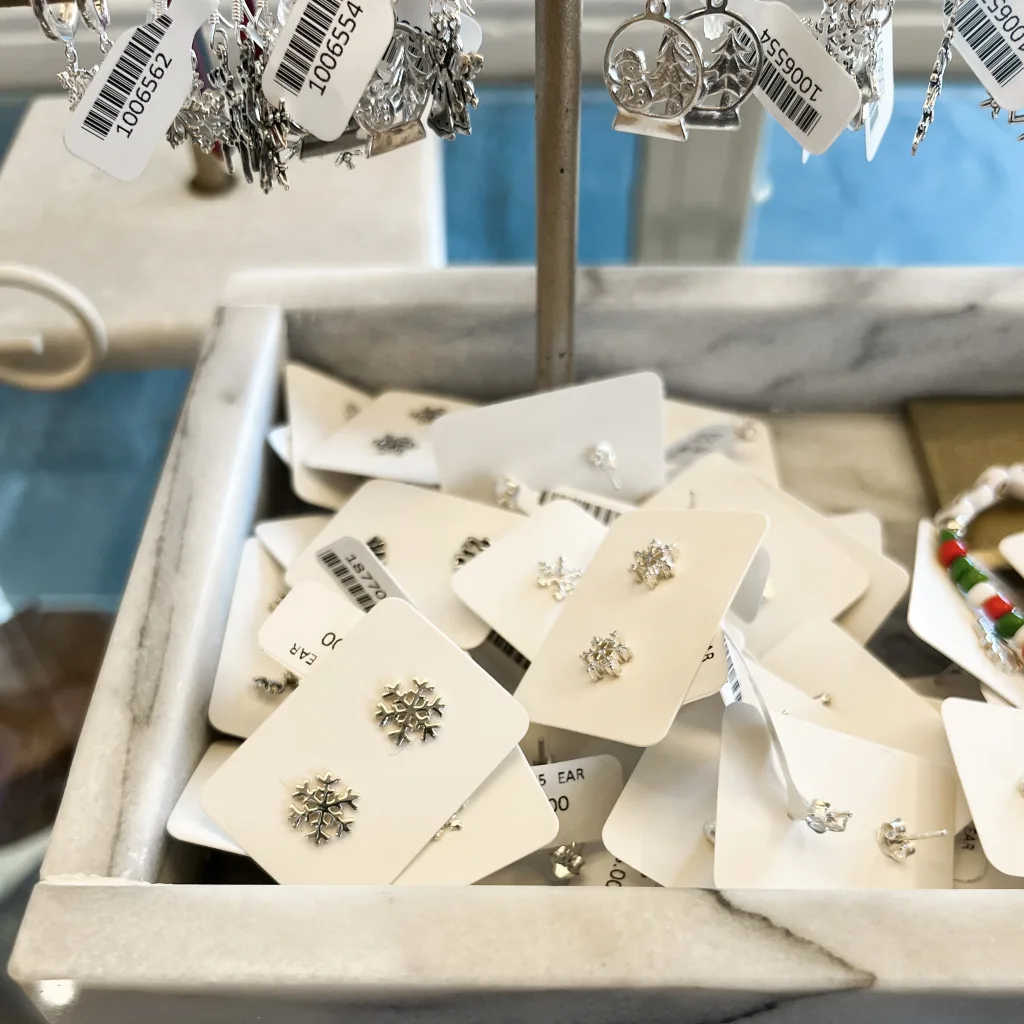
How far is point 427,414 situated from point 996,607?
0.32 meters

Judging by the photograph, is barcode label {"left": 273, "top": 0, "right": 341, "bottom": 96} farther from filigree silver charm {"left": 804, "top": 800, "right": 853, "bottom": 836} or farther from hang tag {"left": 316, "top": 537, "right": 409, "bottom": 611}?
filigree silver charm {"left": 804, "top": 800, "right": 853, "bottom": 836}

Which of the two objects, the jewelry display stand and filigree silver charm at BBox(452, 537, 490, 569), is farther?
filigree silver charm at BBox(452, 537, 490, 569)

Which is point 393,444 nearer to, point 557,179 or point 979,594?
A: point 557,179

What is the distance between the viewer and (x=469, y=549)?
51 cm

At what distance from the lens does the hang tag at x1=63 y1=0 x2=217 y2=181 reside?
37cm

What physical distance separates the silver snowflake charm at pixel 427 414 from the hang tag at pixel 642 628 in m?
0.17

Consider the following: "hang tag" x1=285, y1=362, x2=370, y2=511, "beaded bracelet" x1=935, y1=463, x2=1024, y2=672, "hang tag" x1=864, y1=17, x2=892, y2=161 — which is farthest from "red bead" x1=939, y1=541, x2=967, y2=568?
"hang tag" x1=285, y1=362, x2=370, y2=511

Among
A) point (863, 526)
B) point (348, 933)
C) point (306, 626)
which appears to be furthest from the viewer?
point (863, 526)

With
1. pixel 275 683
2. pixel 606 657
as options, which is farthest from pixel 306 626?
pixel 606 657

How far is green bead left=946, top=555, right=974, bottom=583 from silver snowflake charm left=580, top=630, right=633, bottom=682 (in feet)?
0.64

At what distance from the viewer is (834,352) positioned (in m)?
0.59

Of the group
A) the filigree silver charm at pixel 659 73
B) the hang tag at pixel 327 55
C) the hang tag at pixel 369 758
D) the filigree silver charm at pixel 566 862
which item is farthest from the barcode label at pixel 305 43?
the filigree silver charm at pixel 566 862

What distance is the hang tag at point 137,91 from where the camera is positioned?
373mm

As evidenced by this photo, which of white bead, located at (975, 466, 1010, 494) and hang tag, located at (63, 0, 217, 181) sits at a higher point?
hang tag, located at (63, 0, 217, 181)
